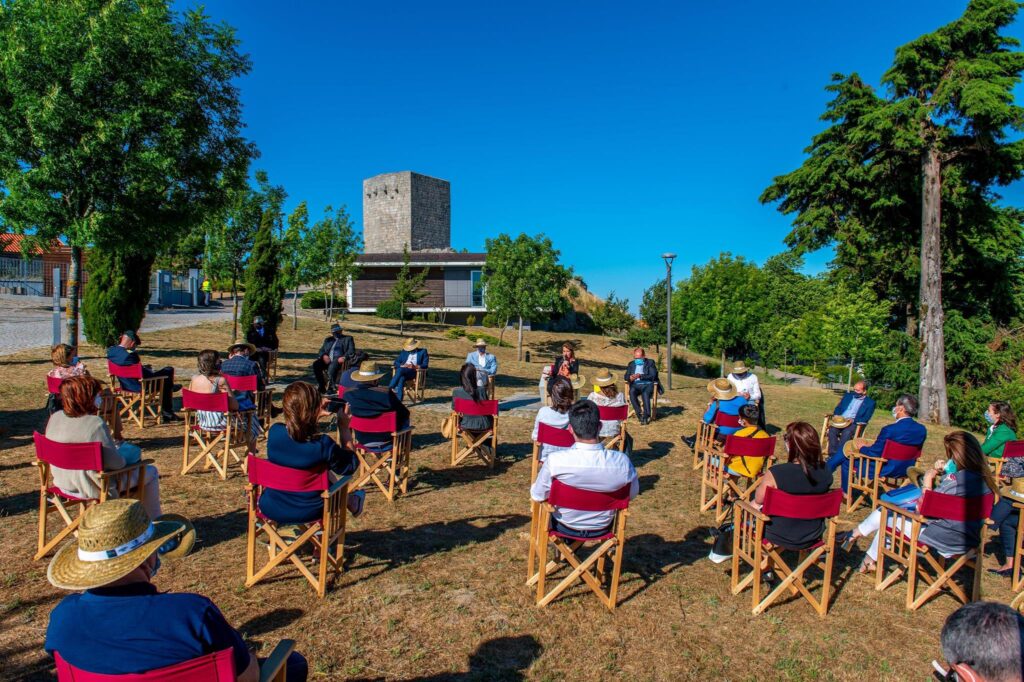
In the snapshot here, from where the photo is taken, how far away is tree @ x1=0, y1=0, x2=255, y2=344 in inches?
396

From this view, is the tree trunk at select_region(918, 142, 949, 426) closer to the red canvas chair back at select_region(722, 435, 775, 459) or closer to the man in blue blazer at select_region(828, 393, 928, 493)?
the man in blue blazer at select_region(828, 393, 928, 493)

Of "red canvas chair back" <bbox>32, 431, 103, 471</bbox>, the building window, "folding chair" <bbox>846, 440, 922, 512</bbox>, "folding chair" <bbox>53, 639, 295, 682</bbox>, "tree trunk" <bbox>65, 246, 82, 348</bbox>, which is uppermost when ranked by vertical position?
the building window

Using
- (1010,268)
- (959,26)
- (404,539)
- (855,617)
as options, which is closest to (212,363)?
(404,539)

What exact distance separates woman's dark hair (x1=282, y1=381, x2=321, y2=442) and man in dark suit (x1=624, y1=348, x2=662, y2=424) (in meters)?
8.50

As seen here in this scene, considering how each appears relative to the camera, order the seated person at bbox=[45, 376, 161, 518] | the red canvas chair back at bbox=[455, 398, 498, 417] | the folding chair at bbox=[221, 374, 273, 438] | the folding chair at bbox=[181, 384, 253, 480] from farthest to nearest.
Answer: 1. the folding chair at bbox=[221, 374, 273, 438]
2. the red canvas chair back at bbox=[455, 398, 498, 417]
3. the folding chair at bbox=[181, 384, 253, 480]
4. the seated person at bbox=[45, 376, 161, 518]

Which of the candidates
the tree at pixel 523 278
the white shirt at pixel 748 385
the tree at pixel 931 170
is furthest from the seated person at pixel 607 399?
the tree at pixel 523 278

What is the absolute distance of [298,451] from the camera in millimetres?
4254

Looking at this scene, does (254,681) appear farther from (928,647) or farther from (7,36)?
(7,36)

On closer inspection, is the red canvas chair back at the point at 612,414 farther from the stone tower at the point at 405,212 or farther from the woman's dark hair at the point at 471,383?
the stone tower at the point at 405,212

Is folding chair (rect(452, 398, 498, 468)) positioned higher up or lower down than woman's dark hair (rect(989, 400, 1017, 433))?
lower down

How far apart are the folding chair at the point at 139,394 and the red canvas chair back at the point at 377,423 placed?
4.71m

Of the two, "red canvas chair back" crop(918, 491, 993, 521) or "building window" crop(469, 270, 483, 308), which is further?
"building window" crop(469, 270, 483, 308)

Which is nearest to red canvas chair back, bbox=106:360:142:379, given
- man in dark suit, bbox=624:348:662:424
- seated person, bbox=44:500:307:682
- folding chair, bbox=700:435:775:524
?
seated person, bbox=44:500:307:682

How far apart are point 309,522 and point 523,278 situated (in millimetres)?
24176
